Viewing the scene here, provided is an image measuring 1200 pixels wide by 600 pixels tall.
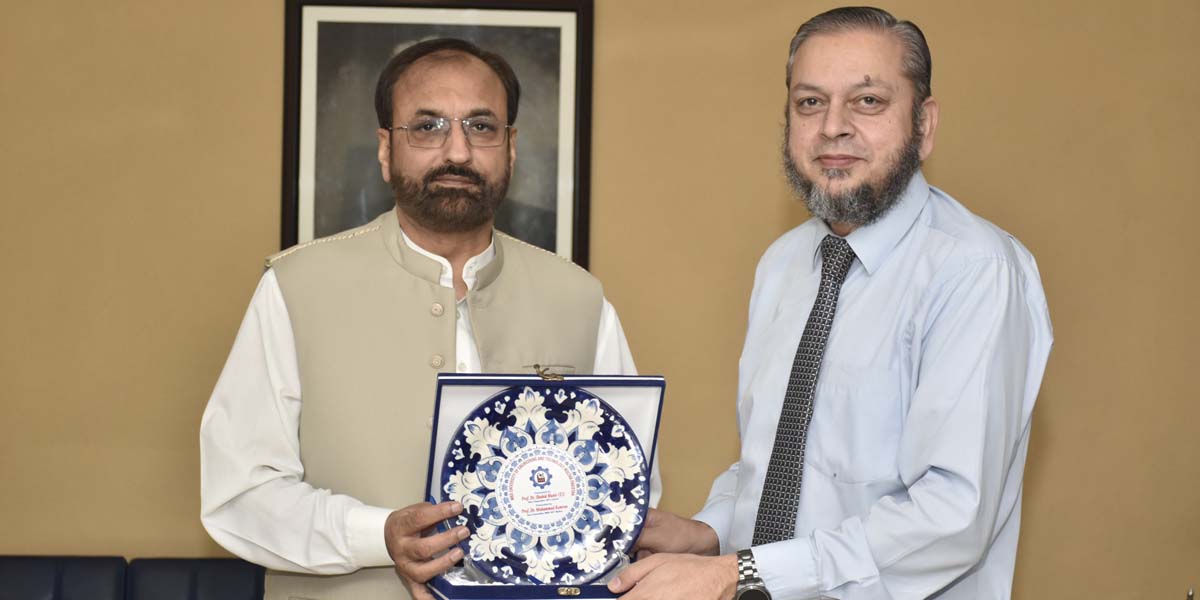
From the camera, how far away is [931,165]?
12.1ft

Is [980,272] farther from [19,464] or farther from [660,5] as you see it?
[19,464]

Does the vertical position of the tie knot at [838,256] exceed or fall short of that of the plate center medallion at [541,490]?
it exceeds it

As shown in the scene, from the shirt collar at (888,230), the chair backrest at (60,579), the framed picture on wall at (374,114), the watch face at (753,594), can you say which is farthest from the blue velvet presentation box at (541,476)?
the chair backrest at (60,579)

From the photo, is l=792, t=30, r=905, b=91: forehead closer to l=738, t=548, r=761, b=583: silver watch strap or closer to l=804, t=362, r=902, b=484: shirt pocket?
l=804, t=362, r=902, b=484: shirt pocket

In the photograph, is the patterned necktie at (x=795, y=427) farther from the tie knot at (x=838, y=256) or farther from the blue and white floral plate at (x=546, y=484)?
the blue and white floral plate at (x=546, y=484)

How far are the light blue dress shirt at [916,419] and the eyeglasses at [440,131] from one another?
0.75 m

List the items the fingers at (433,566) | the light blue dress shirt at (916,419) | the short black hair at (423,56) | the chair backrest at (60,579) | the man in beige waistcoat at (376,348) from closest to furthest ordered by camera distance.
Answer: the light blue dress shirt at (916,419)
the fingers at (433,566)
the man in beige waistcoat at (376,348)
the short black hair at (423,56)
the chair backrest at (60,579)

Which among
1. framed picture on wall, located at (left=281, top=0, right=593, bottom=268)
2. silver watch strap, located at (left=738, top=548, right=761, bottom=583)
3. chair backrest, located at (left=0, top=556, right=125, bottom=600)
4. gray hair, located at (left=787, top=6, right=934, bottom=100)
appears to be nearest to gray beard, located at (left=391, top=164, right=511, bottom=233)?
gray hair, located at (left=787, top=6, right=934, bottom=100)

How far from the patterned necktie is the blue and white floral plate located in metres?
0.22

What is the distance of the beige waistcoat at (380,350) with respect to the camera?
2416 mm

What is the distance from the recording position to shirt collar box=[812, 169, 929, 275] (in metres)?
2.16

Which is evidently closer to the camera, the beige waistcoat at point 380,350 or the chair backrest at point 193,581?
the beige waistcoat at point 380,350

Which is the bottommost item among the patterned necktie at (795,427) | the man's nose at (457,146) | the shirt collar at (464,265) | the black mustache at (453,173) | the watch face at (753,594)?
the watch face at (753,594)

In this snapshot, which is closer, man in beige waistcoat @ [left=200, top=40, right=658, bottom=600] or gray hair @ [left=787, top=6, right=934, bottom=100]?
gray hair @ [left=787, top=6, right=934, bottom=100]
